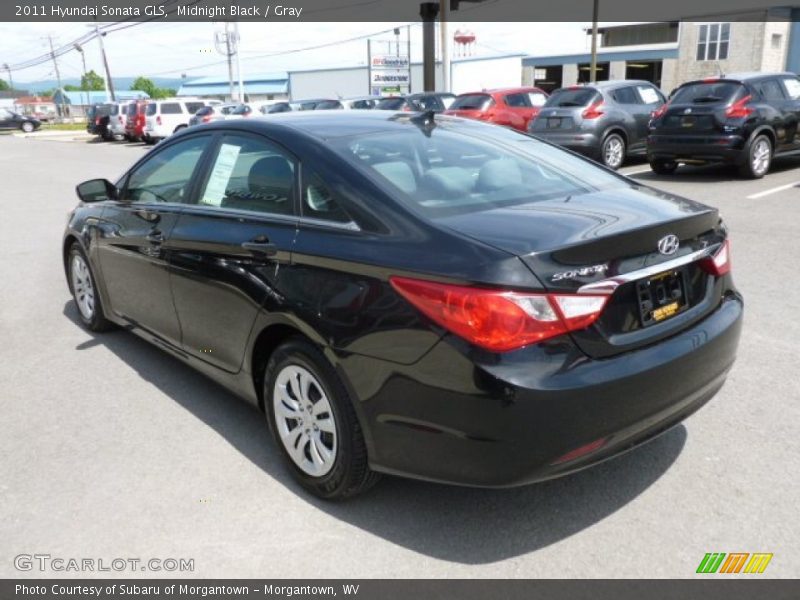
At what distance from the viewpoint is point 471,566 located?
8.94 ft

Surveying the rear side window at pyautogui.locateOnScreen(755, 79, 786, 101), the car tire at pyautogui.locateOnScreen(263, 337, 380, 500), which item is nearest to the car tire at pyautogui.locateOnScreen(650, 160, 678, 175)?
the rear side window at pyautogui.locateOnScreen(755, 79, 786, 101)

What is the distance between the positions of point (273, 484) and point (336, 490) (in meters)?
0.44

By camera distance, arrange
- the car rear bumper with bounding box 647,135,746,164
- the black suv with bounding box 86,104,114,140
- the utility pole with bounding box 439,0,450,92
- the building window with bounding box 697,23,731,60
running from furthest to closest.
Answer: the building window with bounding box 697,23,731,60, the black suv with bounding box 86,104,114,140, the utility pole with bounding box 439,0,450,92, the car rear bumper with bounding box 647,135,746,164

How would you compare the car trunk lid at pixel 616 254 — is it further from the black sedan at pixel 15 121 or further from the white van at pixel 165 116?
the black sedan at pixel 15 121

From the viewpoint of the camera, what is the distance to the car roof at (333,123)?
3.54m

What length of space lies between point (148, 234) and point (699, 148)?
964cm

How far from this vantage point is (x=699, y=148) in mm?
11398

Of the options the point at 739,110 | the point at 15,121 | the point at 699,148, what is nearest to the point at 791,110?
the point at 739,110

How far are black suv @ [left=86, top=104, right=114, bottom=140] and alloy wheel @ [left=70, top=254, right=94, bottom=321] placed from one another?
32081 millimetres

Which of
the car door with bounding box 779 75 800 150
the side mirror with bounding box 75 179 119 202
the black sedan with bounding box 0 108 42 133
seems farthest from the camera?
the black sedan with bounding box 0 108 42 133

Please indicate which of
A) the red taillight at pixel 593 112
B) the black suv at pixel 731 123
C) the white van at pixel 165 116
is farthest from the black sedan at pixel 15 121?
the black suv at pixel 731 123

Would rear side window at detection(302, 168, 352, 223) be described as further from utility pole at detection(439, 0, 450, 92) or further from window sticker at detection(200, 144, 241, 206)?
utility pole at detection(439, 0, 450, 92)

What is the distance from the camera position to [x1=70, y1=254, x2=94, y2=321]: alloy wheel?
549cm
